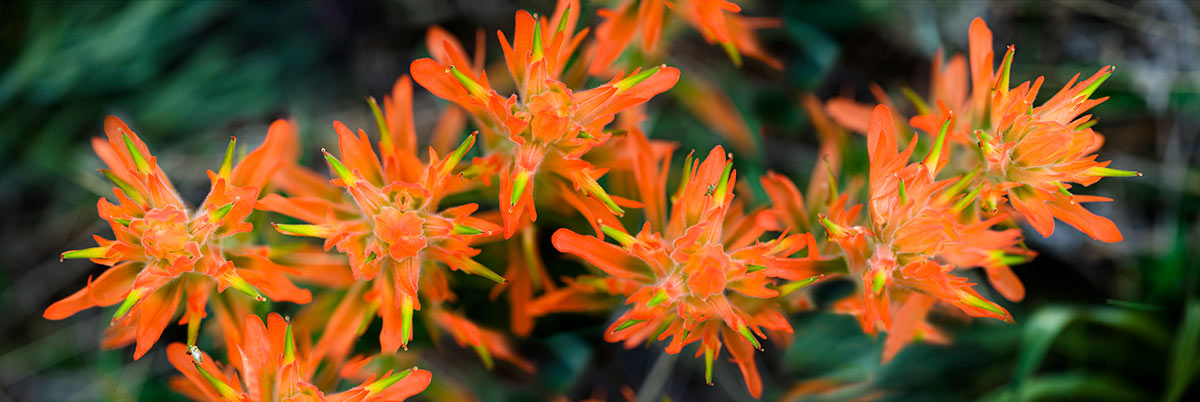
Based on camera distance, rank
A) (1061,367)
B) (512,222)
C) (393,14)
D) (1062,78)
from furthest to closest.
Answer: (393,14)
(1062,78)
(1061,367)
(512,222)

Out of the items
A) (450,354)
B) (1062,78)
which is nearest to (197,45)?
(450,354)

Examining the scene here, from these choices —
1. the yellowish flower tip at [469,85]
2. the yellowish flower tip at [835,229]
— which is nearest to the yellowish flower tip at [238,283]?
the yellowish flower tip at [469,85]

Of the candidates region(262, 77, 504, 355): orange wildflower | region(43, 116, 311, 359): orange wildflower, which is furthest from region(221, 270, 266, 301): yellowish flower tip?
region(262, 77, 504, 355): orange wildflower

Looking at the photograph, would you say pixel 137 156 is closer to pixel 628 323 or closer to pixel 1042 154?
pixel 628 323

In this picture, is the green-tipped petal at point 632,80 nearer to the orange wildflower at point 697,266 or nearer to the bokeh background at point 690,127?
the orange wildflower at point 697,266

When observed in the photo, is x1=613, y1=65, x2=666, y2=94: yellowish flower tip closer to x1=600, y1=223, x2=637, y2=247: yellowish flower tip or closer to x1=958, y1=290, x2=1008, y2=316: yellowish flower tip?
x1=600, y1=223, x2=637, y2=247: yellowish flower tip

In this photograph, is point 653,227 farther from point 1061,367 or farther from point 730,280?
point 1061,367

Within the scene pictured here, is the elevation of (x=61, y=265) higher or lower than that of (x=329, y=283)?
lower

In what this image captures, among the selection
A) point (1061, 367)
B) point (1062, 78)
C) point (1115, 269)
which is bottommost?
point (1061, 367)
